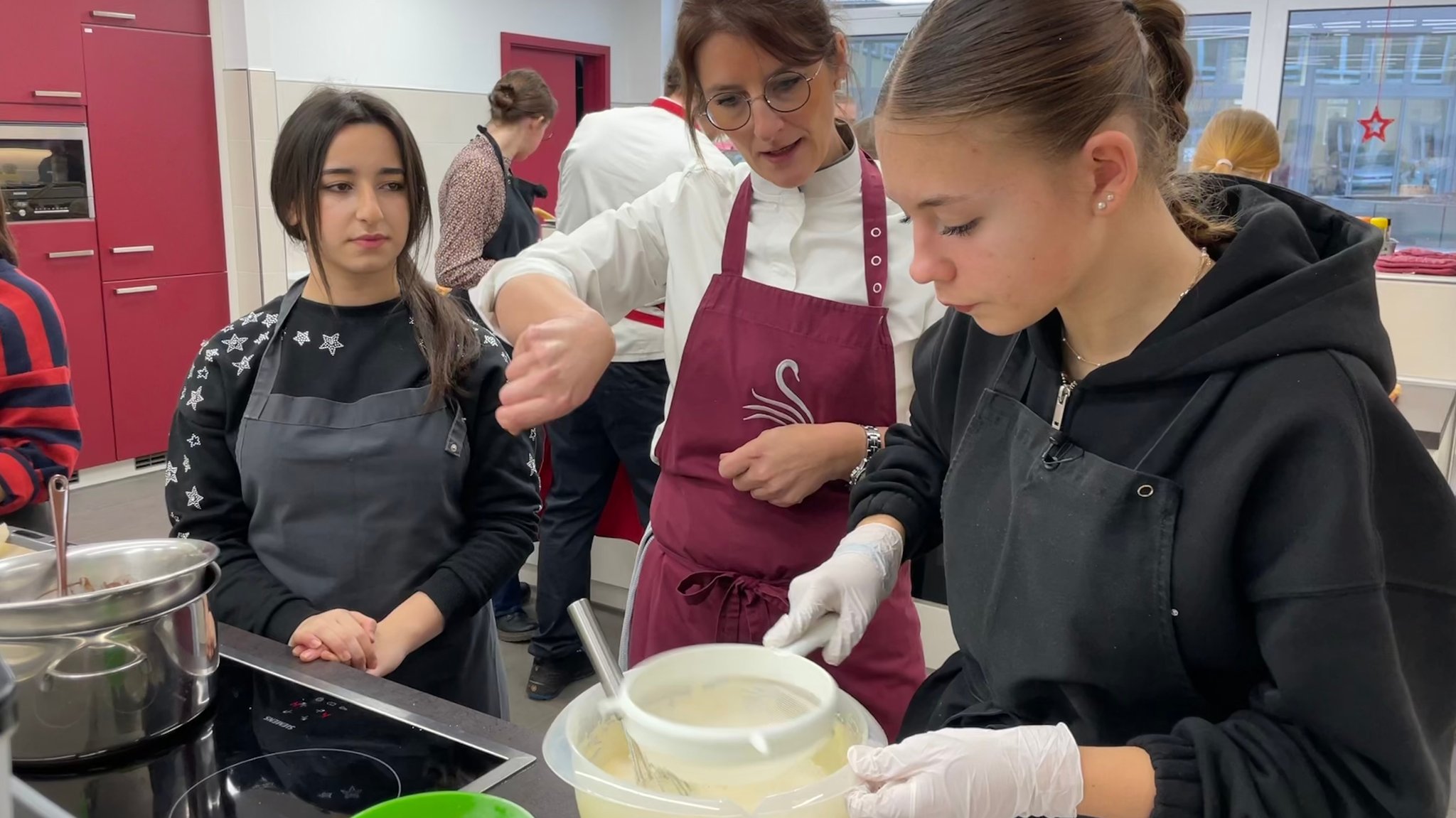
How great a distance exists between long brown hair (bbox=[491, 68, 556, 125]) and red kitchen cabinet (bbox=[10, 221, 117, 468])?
179 centimetres

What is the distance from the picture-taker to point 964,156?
0.83m

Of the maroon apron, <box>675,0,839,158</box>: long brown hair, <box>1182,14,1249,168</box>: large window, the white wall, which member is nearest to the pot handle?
the maroon apron

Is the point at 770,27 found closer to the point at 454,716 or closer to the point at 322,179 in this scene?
the point at 322,179

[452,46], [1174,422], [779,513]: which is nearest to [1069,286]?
[1174,422]

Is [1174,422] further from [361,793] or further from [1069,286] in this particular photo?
[361,793]

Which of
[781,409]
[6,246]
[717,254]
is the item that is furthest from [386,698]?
[6,246]

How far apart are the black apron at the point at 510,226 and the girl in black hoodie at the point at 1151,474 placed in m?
2.65

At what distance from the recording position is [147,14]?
422cm

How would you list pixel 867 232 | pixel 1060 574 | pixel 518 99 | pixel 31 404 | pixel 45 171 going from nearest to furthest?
pixel 1060 574 → pixel 867 232 → pixel 31 404 → pixel 518 99 → pixel 45 171

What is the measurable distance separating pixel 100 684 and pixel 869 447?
32.0 inches

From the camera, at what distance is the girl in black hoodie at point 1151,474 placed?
0.73m

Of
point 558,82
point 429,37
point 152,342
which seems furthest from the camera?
point 558,82

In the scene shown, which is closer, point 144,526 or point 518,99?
point 518,99

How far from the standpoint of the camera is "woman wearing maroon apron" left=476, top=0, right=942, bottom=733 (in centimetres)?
125
